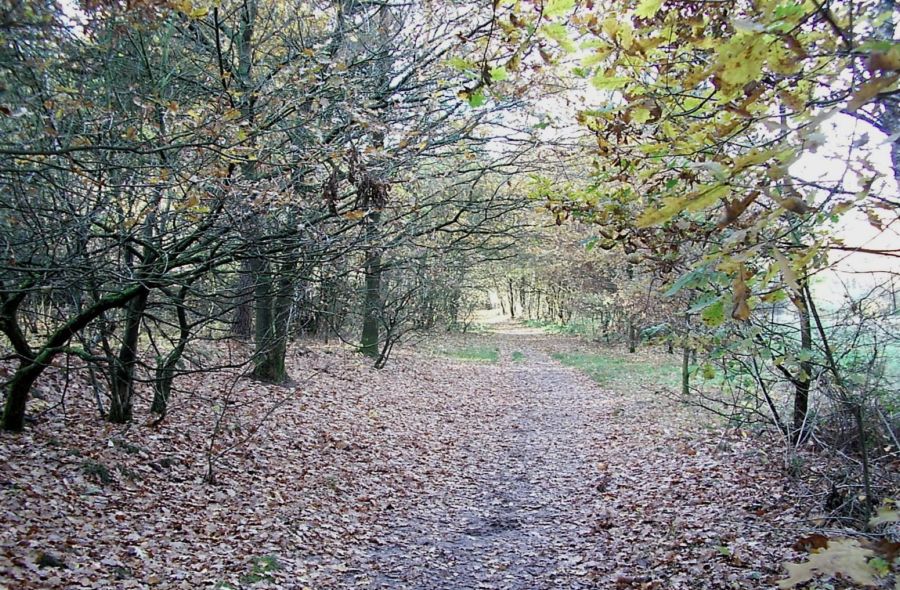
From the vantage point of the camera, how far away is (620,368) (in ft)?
68.2

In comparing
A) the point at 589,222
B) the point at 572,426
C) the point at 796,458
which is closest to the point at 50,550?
the point at 589,222

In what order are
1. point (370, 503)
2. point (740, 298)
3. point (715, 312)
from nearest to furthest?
point (740, 298) < point (715, 312) < point (370, 503)

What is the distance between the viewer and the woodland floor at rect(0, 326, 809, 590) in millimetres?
5387

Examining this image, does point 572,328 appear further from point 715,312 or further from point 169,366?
point 715,312

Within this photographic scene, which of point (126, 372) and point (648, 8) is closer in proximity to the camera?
point (648, 8)

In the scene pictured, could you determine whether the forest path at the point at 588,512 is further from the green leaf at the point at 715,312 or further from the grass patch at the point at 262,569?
the green leaf at the point at 715,312

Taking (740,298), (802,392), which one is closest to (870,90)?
(740,298)

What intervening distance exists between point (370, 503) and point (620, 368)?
14754 millimetres

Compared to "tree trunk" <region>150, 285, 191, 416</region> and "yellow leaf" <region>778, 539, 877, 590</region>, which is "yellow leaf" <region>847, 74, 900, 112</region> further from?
"tree trunk" <region>150, 285, 191, 416</region>

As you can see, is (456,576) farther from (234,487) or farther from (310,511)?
(234,487)

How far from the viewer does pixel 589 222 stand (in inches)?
211

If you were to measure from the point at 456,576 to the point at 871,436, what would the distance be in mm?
4404

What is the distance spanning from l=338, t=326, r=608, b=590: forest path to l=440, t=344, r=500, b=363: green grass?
952cm

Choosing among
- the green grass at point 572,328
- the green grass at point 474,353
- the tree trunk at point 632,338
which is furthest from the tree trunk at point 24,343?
the green grass at point 572,328
